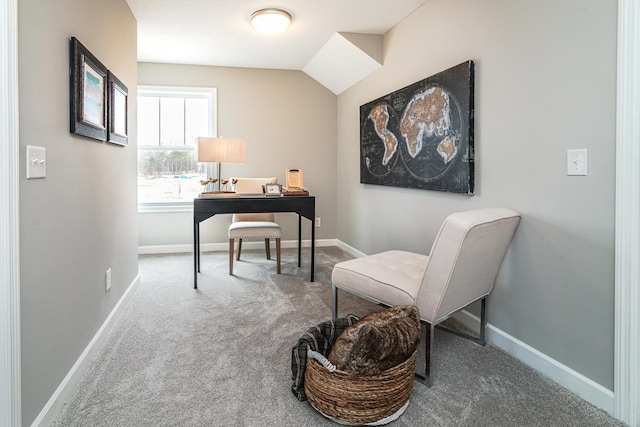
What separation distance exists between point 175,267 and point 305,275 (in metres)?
1.43

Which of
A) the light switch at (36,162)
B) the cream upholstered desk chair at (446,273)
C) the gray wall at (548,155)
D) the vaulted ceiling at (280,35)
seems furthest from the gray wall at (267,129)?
the light switch at (36,162)

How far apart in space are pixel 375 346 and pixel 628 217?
1103mm

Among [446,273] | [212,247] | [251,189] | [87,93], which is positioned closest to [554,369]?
[446,273]

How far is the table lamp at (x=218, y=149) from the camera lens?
11.5ft

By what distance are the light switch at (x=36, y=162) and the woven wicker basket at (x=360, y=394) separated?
4.25ft

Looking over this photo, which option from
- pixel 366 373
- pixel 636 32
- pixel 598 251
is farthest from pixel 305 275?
pixel 636 32

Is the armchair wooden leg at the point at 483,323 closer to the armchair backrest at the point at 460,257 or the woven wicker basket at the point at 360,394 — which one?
the armchair backrest at the point at 460,257

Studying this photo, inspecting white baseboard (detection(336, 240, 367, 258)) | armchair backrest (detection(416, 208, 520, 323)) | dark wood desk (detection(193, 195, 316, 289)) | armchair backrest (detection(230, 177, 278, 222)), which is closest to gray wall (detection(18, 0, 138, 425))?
dark wood desk (detection(193, 195, 316, 289))

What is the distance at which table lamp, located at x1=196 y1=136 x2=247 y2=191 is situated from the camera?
352 centimetres

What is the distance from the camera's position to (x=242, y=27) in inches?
141

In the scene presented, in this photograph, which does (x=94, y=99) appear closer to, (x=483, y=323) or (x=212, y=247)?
(x=483, y=323)

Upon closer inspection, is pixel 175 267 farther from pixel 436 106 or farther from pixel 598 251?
pixel 598 251

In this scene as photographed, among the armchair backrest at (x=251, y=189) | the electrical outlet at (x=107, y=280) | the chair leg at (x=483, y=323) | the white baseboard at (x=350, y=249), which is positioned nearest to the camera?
the chair leg at (x=483, y=323)

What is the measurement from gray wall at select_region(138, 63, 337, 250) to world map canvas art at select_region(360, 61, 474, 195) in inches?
49.9
